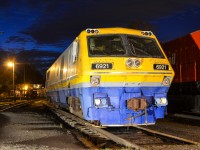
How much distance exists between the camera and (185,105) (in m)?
19.2

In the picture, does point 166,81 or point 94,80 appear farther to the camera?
point 166,81

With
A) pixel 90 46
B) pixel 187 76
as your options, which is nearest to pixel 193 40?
pixel 187 76

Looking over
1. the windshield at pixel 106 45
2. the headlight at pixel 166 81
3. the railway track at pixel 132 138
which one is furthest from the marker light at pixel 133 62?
the railway track at pixel 132 138

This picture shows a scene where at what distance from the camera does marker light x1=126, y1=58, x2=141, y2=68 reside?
10578 millimetres

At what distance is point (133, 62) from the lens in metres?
10.6

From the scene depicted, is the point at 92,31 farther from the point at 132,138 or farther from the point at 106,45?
the point at 132,138

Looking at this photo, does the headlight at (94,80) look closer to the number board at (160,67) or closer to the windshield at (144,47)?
the windshield at (144,47)

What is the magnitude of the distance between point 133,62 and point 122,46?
2.45 ft

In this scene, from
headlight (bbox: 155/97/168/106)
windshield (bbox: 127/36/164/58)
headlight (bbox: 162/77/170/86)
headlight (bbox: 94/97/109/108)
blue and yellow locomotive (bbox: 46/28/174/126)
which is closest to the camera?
headlight (bbox: 94/97/109/108)

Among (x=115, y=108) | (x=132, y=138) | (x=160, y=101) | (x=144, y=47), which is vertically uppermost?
(x=144, y=47)

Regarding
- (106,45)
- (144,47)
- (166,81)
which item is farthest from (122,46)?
(166,81)

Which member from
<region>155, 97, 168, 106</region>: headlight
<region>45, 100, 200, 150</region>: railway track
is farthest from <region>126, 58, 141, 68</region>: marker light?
<region>45, 100, 200, 150</region>: railway track

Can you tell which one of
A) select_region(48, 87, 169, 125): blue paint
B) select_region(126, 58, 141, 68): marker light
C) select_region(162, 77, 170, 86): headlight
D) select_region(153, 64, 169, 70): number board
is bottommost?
select_region(48, 87, 169, 125): blue paint

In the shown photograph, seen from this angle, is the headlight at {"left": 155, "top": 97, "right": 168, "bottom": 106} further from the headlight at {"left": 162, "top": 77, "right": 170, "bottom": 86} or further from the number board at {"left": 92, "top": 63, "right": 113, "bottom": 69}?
the number board at {"left": 92, "top": 63, "right": 113, "bottom": 69}
